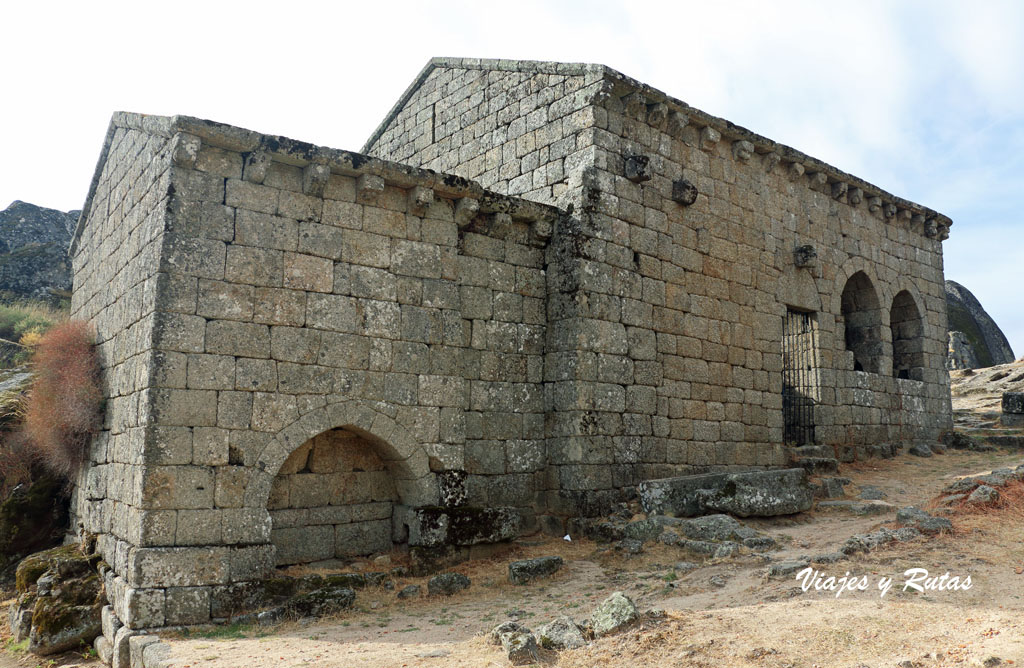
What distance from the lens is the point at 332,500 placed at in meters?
7.32

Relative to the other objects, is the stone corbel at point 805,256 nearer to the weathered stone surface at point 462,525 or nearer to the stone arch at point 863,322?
the stone arch at point 863,322

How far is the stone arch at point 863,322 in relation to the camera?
1283 cm

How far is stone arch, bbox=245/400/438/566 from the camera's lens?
676 centimetres

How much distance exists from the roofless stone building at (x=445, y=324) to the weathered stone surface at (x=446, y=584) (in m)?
0.50

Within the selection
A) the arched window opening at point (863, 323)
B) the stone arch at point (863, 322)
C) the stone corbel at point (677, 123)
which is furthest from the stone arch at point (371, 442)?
the arched window opening at point (863, 323)

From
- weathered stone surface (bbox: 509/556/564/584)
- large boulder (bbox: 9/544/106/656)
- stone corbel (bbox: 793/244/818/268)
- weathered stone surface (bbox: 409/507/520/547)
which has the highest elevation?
stone corbel (bbox: 793/244/818/268)

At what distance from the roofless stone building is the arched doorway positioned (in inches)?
0.9

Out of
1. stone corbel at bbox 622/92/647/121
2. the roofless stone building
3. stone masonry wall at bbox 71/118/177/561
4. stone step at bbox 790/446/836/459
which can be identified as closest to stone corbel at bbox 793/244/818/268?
the roofless stone building

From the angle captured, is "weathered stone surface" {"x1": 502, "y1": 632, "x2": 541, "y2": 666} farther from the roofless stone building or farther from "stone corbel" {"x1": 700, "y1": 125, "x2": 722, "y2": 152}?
"stone corbel" {"x1": 700, "y1": 125, "x2": 722, "y2": 152}

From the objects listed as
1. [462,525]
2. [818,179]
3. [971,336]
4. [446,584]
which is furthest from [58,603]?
[971,336]

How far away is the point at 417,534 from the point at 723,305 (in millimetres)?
5121

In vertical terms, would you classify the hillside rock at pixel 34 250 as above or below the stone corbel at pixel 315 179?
above

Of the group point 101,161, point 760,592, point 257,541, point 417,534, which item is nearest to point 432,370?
point 417,534

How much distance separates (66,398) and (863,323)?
1183 centimetres
